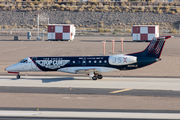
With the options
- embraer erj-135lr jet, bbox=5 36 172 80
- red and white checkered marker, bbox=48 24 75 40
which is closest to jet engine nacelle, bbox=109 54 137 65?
embraer erj-135lr jet, bbox=5 36 172 80

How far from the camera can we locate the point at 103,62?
1184 inches

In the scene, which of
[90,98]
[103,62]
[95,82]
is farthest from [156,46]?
[90,98]

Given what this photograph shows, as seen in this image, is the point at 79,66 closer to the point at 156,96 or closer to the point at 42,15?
the point at 156,96

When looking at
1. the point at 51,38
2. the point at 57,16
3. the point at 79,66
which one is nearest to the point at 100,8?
the point at 57,16

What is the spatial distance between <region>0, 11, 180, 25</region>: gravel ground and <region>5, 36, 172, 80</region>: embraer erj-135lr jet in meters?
79.0

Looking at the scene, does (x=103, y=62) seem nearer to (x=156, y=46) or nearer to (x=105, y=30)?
(x=156, y=46)

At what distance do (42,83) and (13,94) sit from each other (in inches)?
202

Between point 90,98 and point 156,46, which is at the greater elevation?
point 156,46

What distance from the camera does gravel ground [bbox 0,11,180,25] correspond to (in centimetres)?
10906

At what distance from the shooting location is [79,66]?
99.6 feet

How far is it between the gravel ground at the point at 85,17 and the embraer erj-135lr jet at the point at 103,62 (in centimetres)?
7901

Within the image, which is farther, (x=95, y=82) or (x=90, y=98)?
(x=95, y=82)

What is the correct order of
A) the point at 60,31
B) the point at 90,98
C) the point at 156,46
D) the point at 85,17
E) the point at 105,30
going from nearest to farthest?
1. the point at 90,98
2. the point at 156,46
3. the point at 60,31
4. the point at 105,30
5. the point at 85,17

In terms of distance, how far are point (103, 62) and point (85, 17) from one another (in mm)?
83726
